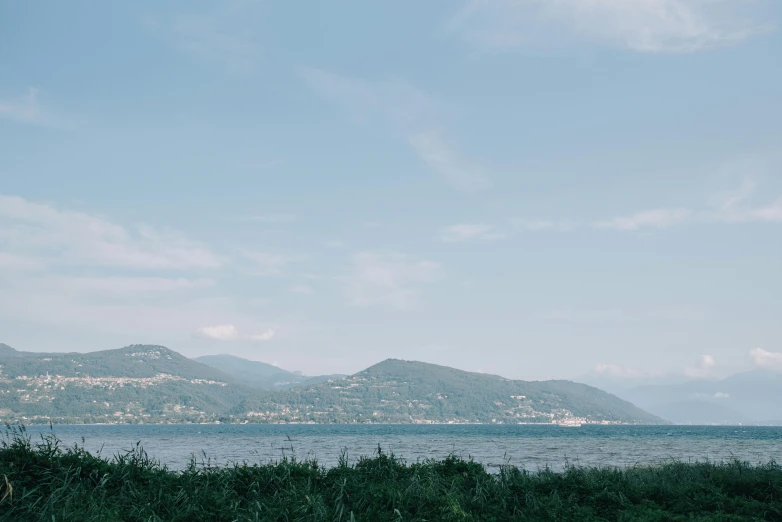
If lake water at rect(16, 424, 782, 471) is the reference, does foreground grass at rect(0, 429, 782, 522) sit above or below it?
above

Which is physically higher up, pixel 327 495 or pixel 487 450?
pixel 327 495

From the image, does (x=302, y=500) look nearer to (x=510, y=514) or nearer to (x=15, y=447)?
(x=510, y=514)

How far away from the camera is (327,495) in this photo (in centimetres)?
2061

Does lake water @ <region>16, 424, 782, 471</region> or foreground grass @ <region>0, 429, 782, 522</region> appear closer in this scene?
foreground grass @ <region>0, 429, 782, 522</region>

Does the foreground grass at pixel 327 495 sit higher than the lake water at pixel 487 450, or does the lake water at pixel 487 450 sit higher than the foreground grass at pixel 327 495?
the foreground grass at pixel 327 495

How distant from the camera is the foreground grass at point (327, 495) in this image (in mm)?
17609

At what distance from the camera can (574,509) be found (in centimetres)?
2047

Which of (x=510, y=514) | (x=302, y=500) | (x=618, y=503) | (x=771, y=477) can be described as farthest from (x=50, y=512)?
(x=771, y=477)

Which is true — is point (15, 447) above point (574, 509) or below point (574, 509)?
above

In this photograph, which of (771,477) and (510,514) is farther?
(771,477)

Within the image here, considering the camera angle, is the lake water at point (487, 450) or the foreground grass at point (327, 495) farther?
the lake water at point (487, 450)

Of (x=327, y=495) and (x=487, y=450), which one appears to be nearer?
(x=327, y=495)

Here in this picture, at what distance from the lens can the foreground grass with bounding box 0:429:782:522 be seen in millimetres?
17609

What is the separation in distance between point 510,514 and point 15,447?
16.5m
